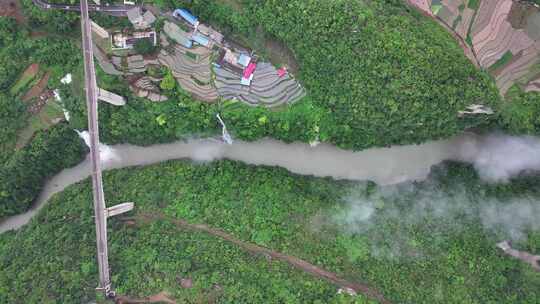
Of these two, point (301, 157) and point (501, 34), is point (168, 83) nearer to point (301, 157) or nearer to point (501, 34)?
point (301, 157)

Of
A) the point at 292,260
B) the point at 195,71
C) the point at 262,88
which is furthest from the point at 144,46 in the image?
the point at 292,260

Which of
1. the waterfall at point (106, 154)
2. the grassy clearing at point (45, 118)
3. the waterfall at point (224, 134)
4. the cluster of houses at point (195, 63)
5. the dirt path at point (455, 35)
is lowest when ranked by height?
the waterfall at point (106, 154)

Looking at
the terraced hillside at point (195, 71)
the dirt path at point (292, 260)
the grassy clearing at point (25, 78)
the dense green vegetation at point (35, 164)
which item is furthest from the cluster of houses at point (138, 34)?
the dirt path at point (292, 260)

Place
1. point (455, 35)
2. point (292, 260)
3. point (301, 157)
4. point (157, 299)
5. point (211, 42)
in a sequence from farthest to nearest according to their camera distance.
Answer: point (301, 157), point (211, 42), point (455, 35), point (292, 260), point (157, 299)

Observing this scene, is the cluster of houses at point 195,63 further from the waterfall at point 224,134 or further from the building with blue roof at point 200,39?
the waterfall at point 224,134

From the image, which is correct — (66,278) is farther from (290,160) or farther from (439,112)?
(439,112)

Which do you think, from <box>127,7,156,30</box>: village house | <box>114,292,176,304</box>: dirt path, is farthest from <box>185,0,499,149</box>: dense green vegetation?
<box>114,292,176,304</box>: dirt path
